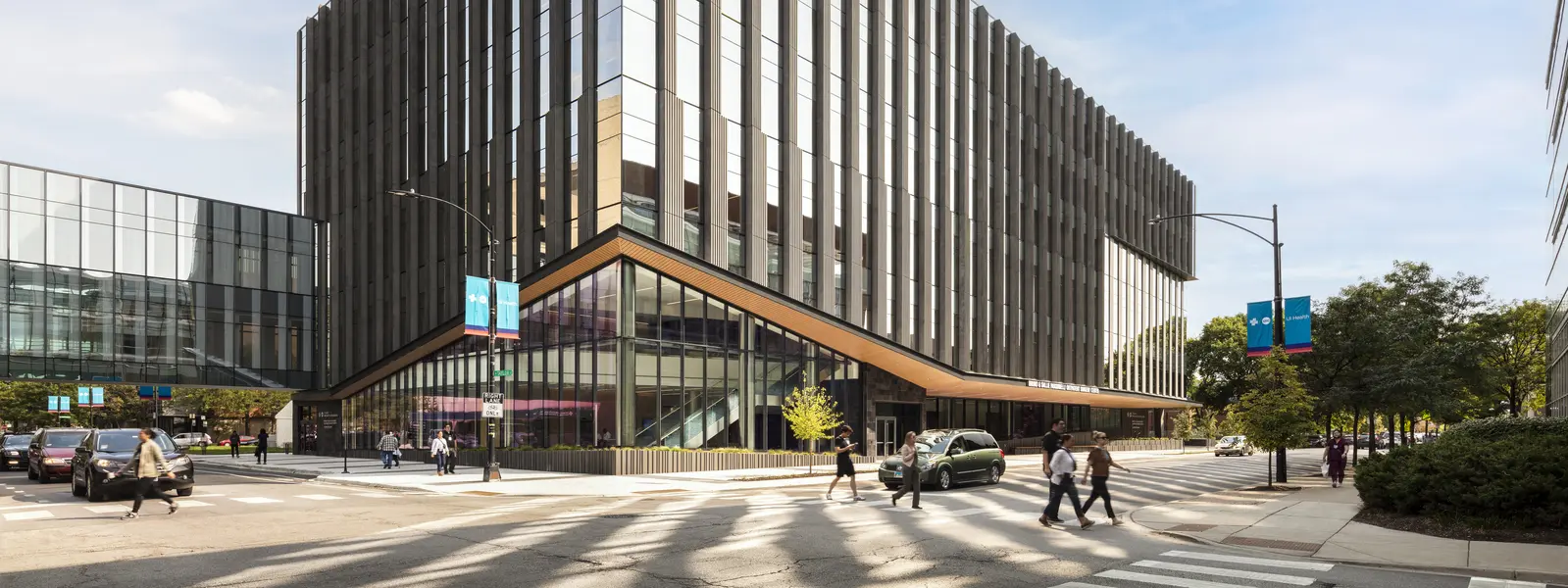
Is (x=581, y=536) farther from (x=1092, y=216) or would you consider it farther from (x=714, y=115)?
(x=1092, y=216)

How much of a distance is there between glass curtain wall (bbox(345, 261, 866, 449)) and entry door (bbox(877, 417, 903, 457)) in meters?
3.57

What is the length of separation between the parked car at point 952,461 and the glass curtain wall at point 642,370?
11451 millimetres

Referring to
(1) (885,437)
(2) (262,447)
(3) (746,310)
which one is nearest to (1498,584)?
(3) (746,310)

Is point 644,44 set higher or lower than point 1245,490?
higher

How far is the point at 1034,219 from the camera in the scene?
61.3m

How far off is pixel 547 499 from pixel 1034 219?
145 ft

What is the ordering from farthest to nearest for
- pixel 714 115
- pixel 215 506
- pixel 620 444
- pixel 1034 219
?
pixel 1034 219 < pixel 714 115 < pixel 620 444 < pixel 215 506

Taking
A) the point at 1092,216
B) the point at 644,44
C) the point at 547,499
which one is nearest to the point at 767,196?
the point at 644,44

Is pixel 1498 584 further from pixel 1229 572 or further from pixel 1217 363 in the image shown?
pixel 1217 363

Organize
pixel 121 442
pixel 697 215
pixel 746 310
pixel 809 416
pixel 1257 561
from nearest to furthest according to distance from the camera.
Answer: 1. pixel 1257 561
2. pixel 121 442
3. pixel 809 416
4. pixel 697 215
5. pixel 746 310

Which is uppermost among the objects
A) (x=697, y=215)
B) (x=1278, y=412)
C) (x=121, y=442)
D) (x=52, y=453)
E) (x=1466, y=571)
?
(x=697, y=215)

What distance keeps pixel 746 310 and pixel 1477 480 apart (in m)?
26.0

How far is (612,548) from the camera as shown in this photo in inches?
545

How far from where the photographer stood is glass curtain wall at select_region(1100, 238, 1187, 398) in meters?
70.7
